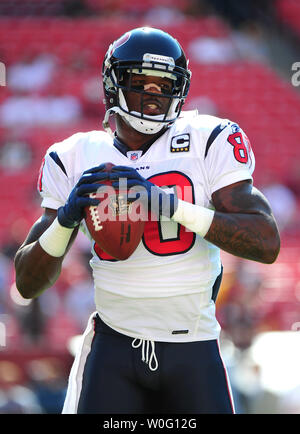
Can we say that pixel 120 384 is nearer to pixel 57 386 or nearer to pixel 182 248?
pixel 182 248

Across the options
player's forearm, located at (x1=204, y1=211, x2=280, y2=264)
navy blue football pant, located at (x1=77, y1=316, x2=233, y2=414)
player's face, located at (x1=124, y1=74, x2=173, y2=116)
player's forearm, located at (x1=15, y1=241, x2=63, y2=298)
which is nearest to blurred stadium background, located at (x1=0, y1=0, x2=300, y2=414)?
player's forearm, located at (x1=15, y1=241, x2=63, y2=298)

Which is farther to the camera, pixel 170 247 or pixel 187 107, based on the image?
pixel 187 107

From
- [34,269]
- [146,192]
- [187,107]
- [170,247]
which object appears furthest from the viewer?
[187,107]

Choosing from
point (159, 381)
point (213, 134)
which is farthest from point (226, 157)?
point (159, 381)

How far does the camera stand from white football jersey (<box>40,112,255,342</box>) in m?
2.15

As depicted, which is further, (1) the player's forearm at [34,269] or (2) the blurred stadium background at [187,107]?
(2) the blurred stadium background at [187,107]

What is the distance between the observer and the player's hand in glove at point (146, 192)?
2.08m

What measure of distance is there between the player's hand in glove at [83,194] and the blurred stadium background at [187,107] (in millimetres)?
2134

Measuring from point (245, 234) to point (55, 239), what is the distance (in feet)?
1.86

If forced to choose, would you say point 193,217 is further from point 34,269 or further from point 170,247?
point 34,269

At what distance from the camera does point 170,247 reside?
219 centimetres

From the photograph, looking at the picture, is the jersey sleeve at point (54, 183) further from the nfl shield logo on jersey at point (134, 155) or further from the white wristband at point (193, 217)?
the white wristband at point (193, 217)

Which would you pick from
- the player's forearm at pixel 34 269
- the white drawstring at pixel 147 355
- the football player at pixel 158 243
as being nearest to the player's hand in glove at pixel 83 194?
the football player at pixel 158 243
